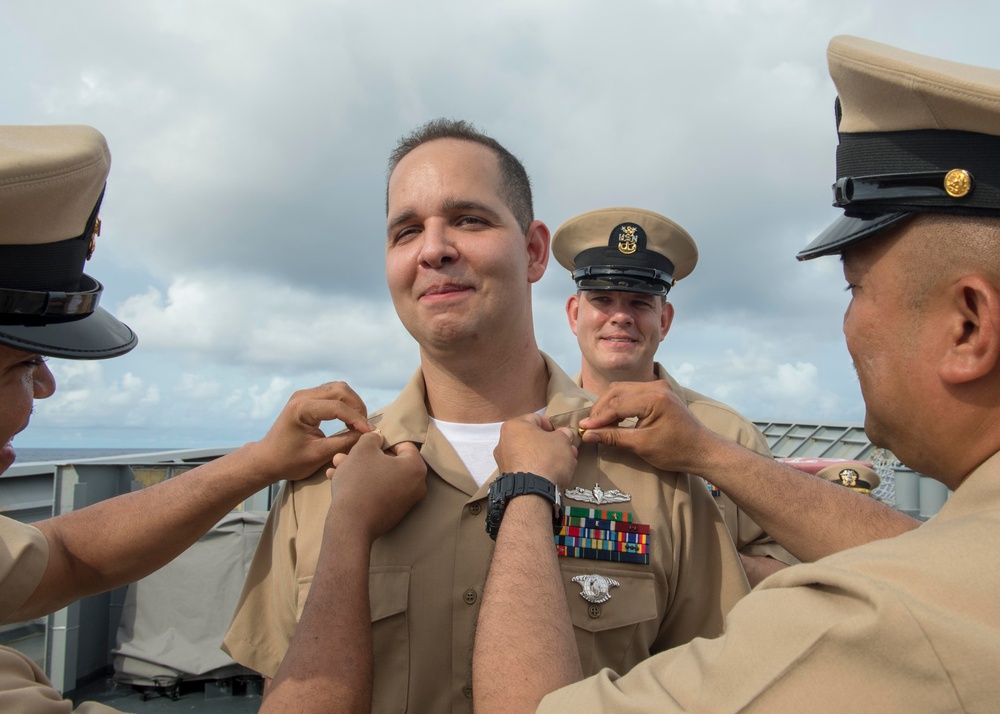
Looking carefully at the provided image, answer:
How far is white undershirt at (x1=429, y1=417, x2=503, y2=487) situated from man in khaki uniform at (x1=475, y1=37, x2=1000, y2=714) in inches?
22.9

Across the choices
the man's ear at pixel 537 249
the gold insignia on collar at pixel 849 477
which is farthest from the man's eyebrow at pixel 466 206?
the gold insignia on collar at pixel 849 477

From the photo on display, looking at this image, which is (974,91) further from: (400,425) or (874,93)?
(400,425)

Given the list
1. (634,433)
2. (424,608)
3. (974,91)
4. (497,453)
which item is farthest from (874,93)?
(424,608)

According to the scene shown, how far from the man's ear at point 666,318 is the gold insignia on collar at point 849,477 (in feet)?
4.30

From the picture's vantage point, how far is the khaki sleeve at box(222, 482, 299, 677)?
2303 mm

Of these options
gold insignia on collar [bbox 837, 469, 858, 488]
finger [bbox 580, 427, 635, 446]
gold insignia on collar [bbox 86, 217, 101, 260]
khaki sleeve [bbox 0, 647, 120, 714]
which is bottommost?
khaki sleeve [bbox 0, 647, 120, 714]

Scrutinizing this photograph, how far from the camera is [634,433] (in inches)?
85.8

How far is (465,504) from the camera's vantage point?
2279mm

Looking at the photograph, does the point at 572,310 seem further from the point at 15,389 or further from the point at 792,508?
the point at 15,389

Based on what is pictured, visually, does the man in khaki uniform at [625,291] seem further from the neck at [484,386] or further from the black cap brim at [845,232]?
the black cap brim at [845,232]

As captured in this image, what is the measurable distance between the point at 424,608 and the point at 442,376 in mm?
797

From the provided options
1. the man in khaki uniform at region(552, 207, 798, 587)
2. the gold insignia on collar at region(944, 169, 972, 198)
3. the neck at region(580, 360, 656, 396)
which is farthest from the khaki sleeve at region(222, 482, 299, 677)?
the man in khaki uniform at region(552, 207, 798, 587)

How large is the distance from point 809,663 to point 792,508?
1.11 m

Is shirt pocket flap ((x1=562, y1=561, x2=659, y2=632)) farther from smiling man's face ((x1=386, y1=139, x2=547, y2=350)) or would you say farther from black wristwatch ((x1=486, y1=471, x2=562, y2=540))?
smiling man's face ((x1=386, y1=139, x2=547, y2=350))
